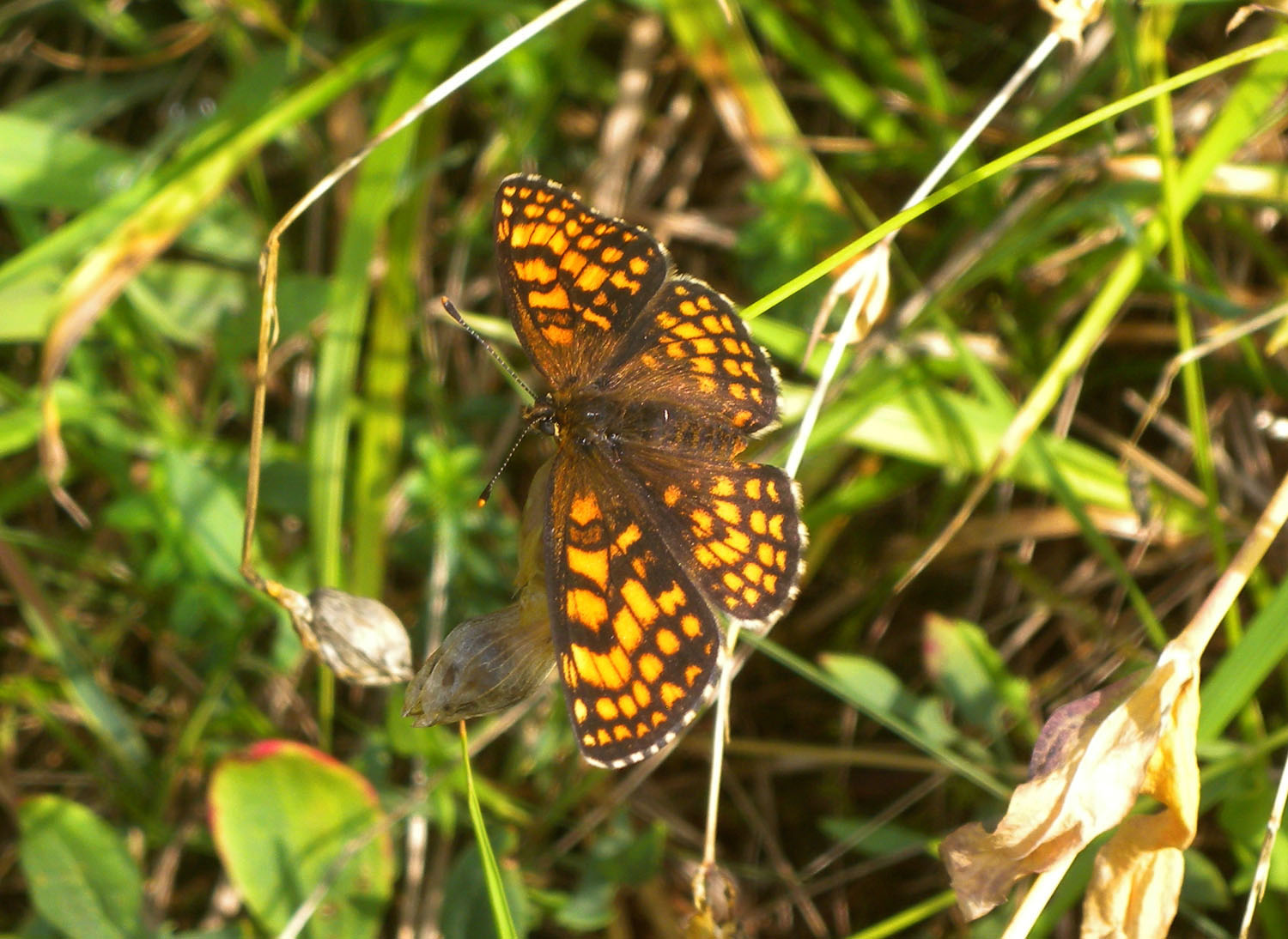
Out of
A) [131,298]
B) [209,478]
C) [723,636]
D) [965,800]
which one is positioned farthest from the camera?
[131,298]

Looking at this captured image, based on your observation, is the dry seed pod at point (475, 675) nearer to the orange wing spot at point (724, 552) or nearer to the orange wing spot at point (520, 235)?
the orange wing spot at point (724, 552)

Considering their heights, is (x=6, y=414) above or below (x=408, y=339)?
above

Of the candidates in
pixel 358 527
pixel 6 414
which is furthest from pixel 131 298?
pixel 358 527

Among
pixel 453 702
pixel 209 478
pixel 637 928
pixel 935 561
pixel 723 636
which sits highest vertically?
pixel 209 478

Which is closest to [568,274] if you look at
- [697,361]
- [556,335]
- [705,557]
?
[556,335]

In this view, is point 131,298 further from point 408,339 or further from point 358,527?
point 358,527

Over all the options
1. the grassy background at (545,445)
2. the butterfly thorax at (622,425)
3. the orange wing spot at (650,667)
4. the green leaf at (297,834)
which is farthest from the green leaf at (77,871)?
the orange wing spot at (650,667)
